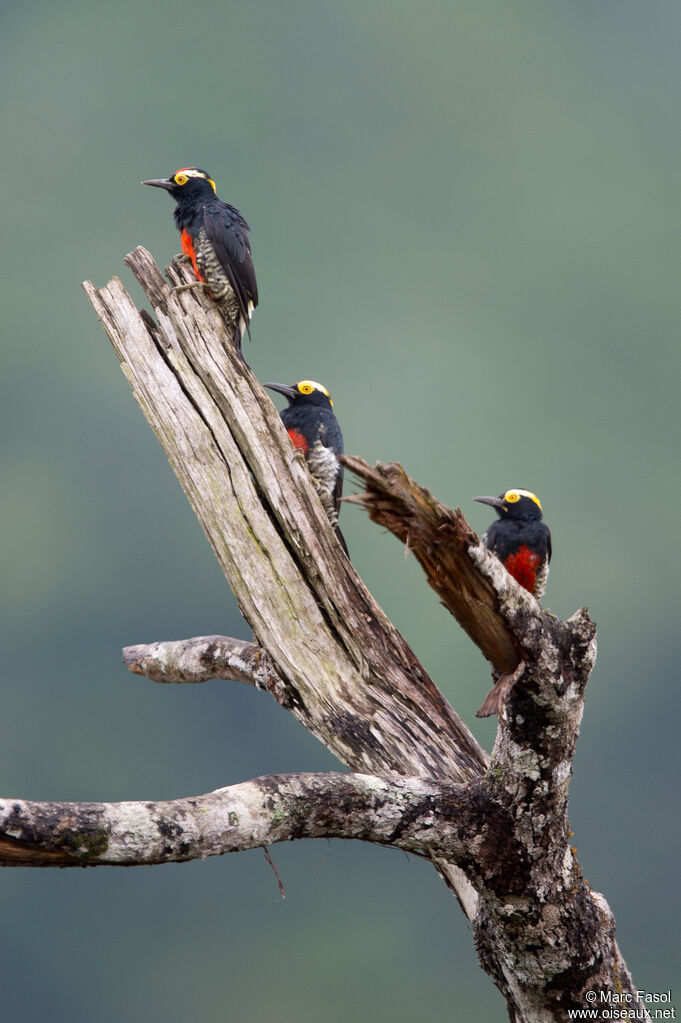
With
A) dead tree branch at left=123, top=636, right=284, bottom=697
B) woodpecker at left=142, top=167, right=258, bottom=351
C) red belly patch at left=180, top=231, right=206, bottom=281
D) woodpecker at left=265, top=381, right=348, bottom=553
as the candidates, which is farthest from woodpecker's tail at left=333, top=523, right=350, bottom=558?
red belly patch at left=180, top=231, right=206, bottom=281

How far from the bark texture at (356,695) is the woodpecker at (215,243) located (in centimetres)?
26

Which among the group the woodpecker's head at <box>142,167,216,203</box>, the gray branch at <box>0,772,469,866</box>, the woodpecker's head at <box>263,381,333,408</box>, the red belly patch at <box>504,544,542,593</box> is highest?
the woodpecker's head at <box>142,167,216,203</box>

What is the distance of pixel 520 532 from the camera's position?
433cm

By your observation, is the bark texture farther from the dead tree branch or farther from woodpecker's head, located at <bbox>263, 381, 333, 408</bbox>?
woodpecker's head, located at <bbox>263, 381, 333, 408</bbox>

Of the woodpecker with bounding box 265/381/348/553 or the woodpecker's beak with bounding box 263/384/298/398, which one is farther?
the woodpecker's beak with bounding box 263/384/298/398

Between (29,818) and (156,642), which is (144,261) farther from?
(29,818)

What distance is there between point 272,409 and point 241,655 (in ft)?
4.02

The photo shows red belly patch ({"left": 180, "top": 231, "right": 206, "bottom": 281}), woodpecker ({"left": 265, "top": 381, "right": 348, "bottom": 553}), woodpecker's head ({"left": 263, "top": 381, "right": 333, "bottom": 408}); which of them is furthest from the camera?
woodpecker's head ({"left": 263, "top": 381, "right": 333, "bottom": 408})

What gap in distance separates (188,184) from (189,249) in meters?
0.55

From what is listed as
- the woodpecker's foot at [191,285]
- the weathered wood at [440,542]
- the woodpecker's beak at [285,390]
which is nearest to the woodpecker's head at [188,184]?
the woodpecker's foot at [191,285]

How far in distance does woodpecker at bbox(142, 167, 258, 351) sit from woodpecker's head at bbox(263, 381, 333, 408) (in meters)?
0.38

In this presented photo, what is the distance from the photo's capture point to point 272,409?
4.07 m

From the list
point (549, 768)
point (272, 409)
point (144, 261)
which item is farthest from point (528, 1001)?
point (144, 261)

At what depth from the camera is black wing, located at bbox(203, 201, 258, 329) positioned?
15.6 feet
